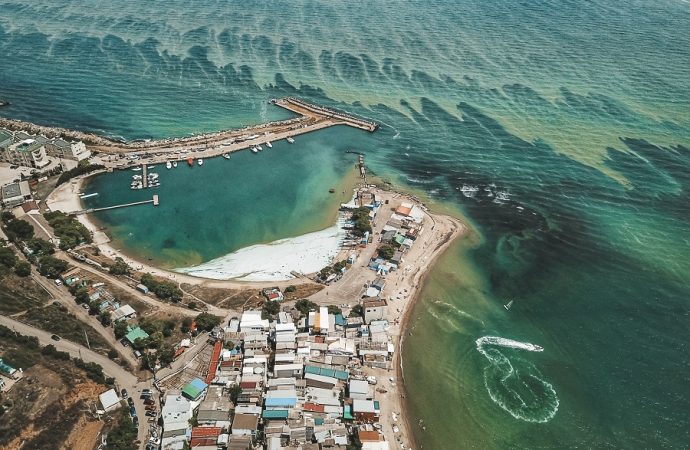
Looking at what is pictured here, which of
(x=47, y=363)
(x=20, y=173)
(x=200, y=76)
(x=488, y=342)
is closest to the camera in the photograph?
(x=47, y=363)

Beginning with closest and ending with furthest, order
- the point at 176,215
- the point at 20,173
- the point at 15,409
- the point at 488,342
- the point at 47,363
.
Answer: the point at 15,409
the point at 47,363
the point at 488,342
the point at 176,215
the point at 20,173

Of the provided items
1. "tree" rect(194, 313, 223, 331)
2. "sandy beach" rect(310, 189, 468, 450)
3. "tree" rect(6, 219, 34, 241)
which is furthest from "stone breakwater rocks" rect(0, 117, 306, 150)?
"tree" rect(194, 313, 223, 331)

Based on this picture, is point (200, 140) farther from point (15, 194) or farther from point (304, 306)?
point (304, 306)

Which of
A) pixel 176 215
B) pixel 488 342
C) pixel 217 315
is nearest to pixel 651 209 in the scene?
pixel 488 342

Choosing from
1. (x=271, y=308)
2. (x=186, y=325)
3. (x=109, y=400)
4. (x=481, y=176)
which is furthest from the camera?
(x=481, y=176)

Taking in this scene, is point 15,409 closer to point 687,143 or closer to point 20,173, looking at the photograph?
point 20,173

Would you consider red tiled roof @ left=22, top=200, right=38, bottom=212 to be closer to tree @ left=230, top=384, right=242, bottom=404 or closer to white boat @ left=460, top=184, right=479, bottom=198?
tree @ left=230, top=384, right=242, bottom=404

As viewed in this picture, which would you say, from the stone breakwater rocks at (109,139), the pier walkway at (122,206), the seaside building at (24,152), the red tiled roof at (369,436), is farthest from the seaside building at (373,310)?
the seaside building at (24,152)

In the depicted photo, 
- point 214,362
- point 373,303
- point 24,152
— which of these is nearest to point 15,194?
point 24,152
